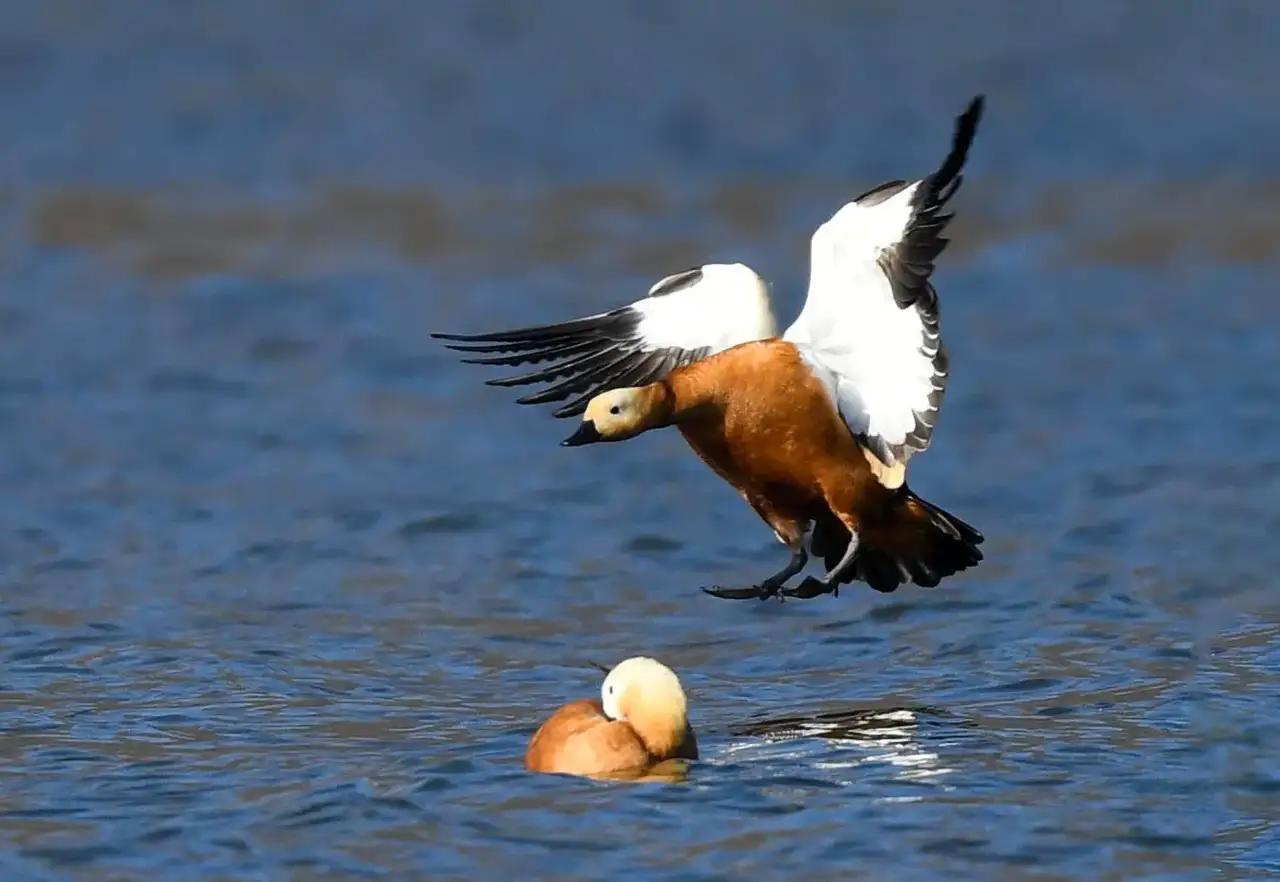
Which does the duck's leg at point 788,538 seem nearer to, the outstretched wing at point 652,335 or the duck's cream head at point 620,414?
the outstretched wing at point 652,335

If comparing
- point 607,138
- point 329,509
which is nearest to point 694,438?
point 329,509

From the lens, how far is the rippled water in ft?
24.2

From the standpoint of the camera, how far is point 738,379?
27.9ft

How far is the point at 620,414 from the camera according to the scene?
8195 millimetres

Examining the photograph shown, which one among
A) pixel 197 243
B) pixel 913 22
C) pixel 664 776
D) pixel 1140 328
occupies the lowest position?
pixel 664 776

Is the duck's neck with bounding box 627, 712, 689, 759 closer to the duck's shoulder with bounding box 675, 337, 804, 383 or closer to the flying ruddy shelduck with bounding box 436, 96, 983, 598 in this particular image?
the flying ruddy shelduck with bounding box 436, 96, 983, 598

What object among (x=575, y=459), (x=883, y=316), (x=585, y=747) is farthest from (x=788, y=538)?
(x=575, y=459)

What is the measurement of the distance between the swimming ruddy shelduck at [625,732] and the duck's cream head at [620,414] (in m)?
0.86

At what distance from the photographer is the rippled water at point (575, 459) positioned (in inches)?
291

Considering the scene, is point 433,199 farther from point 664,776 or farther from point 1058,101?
point 664,776

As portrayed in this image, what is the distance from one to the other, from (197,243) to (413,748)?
393 inches

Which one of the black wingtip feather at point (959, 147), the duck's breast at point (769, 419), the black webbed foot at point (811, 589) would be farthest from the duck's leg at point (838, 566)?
the black wingtip feather at point (959, 147)

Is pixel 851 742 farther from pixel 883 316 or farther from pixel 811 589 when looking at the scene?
pixel 883 316

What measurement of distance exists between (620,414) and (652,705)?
3.66 feet
